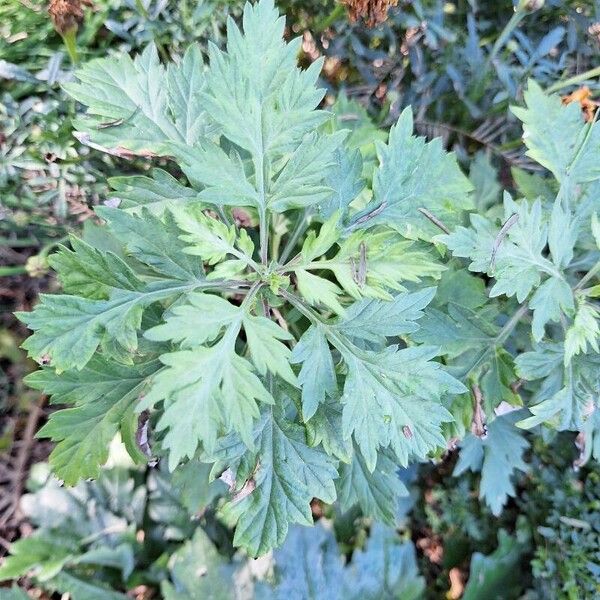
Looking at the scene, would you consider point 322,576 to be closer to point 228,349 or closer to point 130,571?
point 130,571

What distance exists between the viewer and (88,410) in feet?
3.37

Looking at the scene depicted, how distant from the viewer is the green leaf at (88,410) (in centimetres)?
101

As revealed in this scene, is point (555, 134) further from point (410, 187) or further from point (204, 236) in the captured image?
point (204, 236)

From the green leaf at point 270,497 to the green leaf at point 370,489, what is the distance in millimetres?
241

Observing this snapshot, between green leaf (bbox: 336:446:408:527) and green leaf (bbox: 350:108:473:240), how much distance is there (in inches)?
Result: 18.7

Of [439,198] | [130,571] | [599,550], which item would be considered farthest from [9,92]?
[599,550]

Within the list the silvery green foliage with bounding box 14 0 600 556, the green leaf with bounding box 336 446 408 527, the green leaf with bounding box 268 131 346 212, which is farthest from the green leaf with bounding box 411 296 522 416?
the green leaf with bounding box 268 131 346 212

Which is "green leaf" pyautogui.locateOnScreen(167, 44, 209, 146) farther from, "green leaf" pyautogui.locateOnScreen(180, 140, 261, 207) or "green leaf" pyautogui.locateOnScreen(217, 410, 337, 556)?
"green leaf" pyautogui.locateOnScreen(217, 410, 337, 556)

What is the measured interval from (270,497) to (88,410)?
0.35 m

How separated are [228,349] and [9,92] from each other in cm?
100

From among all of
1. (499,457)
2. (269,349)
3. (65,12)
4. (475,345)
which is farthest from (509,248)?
(65,12)

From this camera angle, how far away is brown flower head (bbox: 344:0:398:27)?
1104 millimetres

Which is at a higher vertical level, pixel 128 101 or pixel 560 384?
pixel 128 101

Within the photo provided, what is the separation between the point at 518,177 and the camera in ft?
4.30
